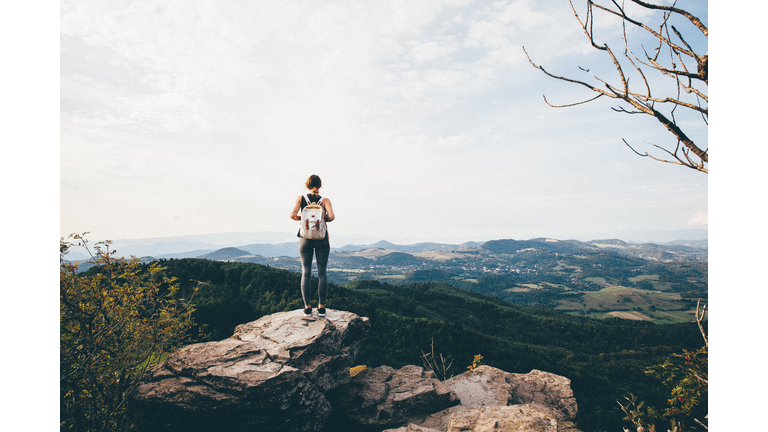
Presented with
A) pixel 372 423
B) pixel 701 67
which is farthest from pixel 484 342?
pixel 701 67

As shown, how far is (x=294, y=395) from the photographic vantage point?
812cm

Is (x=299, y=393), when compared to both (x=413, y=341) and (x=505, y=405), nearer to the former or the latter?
(x=505, y=405)

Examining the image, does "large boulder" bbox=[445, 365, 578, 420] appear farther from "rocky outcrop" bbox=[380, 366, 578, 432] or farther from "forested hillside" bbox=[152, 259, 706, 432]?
"forested hillside" bbox=[152, 259, 706, 432]

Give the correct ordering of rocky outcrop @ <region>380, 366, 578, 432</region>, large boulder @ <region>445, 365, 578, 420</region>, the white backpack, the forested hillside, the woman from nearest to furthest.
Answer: rocky outcrop @ <region>380, 366, 578, 432</region>, the white backpack, the woman, large boulder @ <region>445, 365, 578, 420</region>, the forested hillside

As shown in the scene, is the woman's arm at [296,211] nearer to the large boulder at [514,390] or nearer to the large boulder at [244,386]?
the large boulder at [244,386]

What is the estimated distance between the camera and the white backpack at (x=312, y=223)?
312 inches

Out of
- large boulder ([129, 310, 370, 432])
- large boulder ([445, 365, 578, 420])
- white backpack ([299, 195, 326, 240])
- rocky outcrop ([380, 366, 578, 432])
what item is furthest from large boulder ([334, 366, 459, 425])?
white backpack ([299, 195, 326, 240])

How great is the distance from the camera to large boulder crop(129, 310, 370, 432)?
7562 millimetres

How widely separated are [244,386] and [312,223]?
4550mm

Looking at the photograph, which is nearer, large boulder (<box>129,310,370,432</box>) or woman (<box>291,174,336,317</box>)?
large boulder (<box>129,310,370,432</box>)

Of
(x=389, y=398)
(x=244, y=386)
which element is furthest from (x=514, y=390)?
(x=244, y=386)

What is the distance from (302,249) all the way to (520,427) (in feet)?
23.0

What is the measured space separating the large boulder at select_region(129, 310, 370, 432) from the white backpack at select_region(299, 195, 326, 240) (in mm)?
3705
